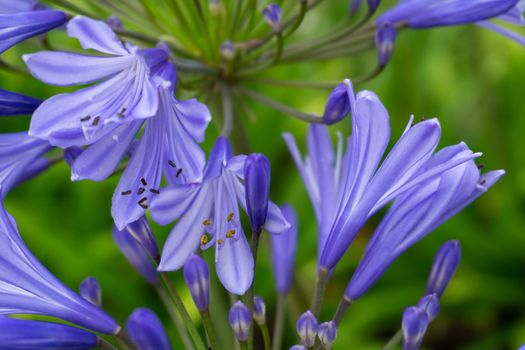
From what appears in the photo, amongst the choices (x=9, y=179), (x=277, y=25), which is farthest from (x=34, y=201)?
(x=277, y=25)

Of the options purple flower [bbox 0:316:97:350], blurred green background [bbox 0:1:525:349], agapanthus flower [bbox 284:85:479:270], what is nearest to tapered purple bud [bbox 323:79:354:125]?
agapanthus flower [bbox 284:85:479:270]

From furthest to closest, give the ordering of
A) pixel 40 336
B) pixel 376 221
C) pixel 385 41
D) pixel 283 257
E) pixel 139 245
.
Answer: pixel 376 221 → pixel 283 257 → pixel 385 41 → pixel 139 245 → pixel 40 336

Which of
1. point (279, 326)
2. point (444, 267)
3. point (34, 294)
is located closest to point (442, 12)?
point (444, 267)

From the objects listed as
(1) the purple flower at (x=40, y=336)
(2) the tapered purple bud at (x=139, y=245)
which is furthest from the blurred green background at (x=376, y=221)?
(1) the purple flower at (x=40, y=336)

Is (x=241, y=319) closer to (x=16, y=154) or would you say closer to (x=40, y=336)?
(x=40, y=336)

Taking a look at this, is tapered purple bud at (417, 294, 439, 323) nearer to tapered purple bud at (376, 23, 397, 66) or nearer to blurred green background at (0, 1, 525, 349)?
tapered purple bud at (376, 23, 397, 66)
